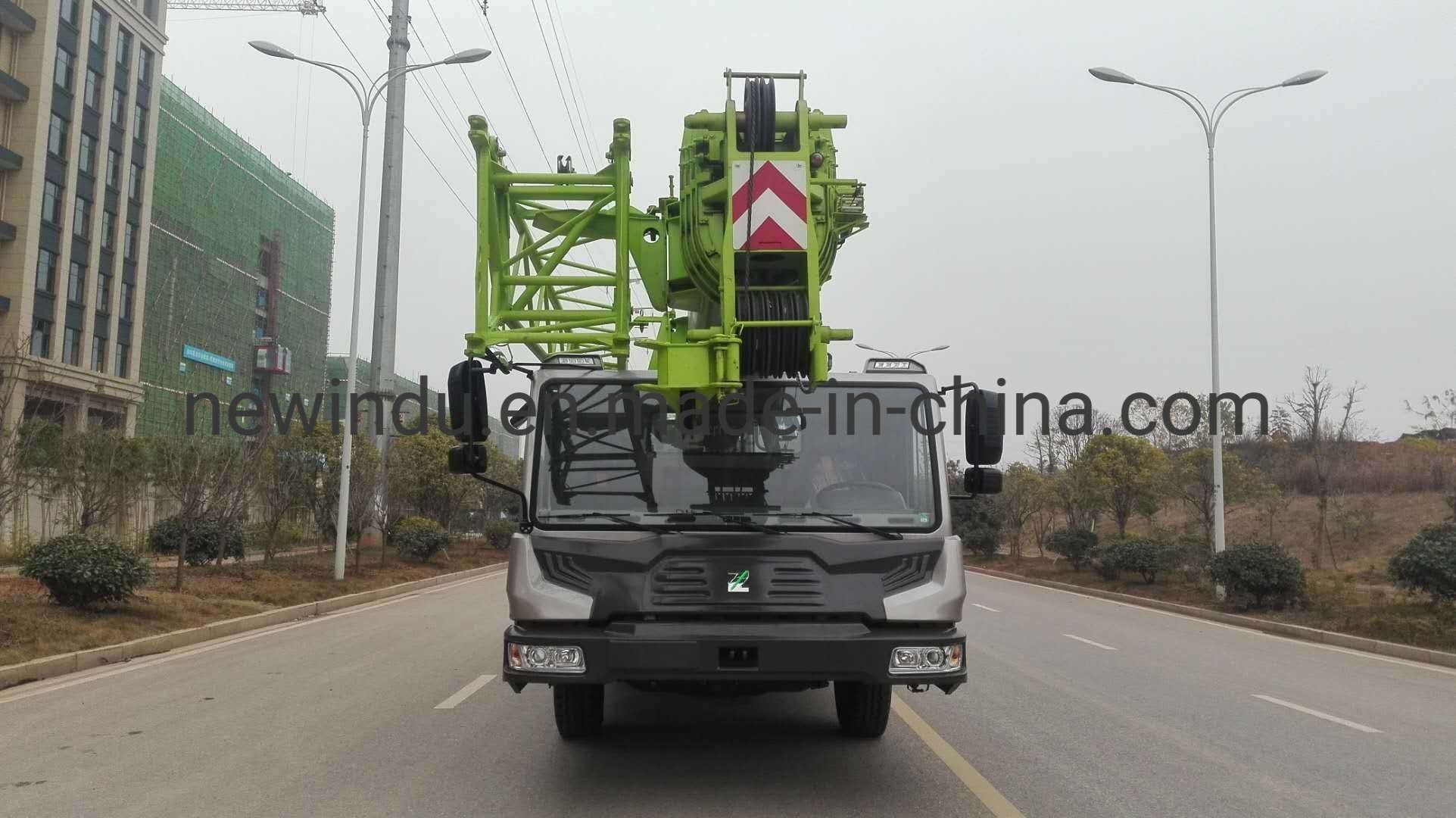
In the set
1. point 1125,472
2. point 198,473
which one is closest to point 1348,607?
point 1125,472

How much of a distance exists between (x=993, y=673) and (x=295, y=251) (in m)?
64.6

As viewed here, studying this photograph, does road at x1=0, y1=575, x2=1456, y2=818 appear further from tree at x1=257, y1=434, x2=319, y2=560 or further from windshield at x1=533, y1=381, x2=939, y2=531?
tree at x1=257, y1=434, x2=319, y2=560

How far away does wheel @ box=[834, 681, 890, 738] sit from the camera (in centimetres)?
Answer: 662

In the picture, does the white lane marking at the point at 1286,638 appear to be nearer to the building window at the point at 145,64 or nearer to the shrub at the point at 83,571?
the shrub at the point at 83,571

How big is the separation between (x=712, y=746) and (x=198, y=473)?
1403 cm

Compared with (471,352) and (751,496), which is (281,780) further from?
(751,496)

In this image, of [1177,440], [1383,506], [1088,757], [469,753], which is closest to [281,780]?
[469,753]

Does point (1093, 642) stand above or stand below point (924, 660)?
below

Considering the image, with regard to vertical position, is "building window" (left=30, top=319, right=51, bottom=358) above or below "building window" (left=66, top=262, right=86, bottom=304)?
below

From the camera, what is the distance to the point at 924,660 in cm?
520

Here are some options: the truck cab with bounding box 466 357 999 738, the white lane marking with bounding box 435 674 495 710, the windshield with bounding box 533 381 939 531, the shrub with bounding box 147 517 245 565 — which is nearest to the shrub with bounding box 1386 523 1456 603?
the truck cab with bounding box 466 357 999 738

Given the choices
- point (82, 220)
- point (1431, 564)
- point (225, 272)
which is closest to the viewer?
point (1431, 564)

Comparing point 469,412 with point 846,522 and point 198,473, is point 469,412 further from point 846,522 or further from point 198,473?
point 198,473

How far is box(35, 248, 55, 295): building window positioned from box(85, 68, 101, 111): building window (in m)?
7.16
